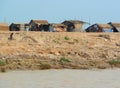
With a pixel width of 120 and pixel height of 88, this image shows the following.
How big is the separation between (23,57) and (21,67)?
59.9 inches

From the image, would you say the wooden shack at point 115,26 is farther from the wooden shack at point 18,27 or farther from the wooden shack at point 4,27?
the wooden shack at point 4,27

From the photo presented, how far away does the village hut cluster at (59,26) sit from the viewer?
1540 inches

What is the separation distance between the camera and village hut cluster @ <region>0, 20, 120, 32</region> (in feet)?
128

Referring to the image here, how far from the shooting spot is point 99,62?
21.7 m

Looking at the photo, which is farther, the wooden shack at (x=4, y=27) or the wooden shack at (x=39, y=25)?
the wooden shack at (x=39, y=25)

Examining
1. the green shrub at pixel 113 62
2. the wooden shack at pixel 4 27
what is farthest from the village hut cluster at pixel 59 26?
the green shrub at pixel 113 62

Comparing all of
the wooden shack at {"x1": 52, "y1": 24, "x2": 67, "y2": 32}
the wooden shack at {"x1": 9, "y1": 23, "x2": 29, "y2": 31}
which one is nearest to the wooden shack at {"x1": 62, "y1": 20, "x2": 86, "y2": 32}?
the wooden shack at {"x1": 52, "y1": 24, "x2": 67, "y2": 32}

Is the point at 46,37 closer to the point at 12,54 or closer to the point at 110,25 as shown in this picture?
the point at 12,54

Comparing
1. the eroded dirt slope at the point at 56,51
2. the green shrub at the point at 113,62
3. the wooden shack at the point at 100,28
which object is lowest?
the green shrub at the point at 113,62
